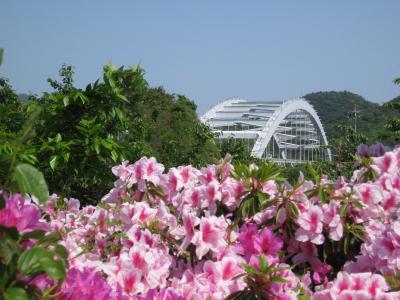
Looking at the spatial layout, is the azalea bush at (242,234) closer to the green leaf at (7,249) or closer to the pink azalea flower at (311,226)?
the pink azalea flower at (311,226)

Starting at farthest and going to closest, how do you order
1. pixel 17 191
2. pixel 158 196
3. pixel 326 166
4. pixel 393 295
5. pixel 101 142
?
pixel 326 166
pixel 101 142
pixel 158 196
pixel 393 295
pixel 17 191

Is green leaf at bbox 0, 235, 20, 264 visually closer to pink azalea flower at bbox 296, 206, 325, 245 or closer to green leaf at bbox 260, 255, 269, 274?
green leaf at bbox 260, 255, 269, 274

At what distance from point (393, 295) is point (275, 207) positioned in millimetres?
551

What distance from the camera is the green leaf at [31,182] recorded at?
590 millimetres

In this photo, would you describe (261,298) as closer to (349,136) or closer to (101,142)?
(101,142)

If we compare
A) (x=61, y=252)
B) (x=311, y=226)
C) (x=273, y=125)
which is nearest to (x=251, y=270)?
(x=311, y=226)

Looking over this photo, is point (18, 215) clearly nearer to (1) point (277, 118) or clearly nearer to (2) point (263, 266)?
(2) point (263, 266)

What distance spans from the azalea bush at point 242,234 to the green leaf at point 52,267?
1.57 ft

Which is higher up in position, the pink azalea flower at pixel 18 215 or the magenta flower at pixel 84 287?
the pink azalea flower at pixel 18 215

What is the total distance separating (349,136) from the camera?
10234mm

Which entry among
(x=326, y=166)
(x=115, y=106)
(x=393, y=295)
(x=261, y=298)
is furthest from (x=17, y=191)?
(x=326, y=166)

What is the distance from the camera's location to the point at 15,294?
0.65 meters

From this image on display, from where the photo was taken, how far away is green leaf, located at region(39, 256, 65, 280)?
2.06 feet

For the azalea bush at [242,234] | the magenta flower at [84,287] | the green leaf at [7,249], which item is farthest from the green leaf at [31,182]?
the azalea bush at [242,234]
